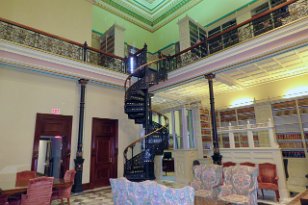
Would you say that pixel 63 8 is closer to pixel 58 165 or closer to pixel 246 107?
pixel 58 165

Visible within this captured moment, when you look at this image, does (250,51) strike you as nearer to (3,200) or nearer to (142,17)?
(3,200)

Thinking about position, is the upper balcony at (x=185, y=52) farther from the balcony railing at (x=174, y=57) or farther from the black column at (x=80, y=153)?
the black column at (x=80, y=153)

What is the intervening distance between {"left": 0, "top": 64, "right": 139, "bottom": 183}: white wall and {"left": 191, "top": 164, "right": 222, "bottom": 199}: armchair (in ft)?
12.9

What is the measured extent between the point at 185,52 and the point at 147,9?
4184 millimetres

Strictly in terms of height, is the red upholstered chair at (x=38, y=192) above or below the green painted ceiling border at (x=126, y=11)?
below

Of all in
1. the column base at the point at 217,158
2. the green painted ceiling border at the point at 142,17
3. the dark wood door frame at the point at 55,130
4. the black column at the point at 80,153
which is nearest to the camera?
the dark wood door frame at the point at 55,130

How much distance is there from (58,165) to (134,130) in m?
2.89

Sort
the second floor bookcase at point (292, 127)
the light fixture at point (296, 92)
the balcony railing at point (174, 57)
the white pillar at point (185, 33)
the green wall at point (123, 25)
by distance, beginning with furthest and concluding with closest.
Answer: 1. the green wall at point (123, 25)
2. the white pillar at point (185, 33)
3. the light fixture at point (296, 92)
4. the second floor bookcase at point (292, 127)
5. the balcony railing at point (174, 57)

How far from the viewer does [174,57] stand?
743 centimetres

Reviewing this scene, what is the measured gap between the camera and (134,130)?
26.5ft

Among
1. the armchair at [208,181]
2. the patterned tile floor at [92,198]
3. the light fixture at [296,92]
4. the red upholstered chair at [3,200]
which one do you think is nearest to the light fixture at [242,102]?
the light fixture at [296,92]

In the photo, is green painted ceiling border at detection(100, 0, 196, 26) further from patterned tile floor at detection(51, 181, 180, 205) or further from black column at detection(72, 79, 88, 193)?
patterned tile floor at detection(51, 181, 180, 205)

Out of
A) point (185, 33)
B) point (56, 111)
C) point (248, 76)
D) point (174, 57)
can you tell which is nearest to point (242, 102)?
point (248, 76)

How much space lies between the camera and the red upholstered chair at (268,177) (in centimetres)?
476
